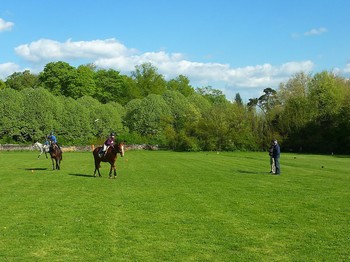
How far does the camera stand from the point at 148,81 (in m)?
108

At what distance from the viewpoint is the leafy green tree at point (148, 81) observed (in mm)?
106750

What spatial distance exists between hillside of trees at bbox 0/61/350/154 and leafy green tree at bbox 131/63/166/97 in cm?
1943

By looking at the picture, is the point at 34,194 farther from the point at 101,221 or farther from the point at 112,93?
the point at 112,93

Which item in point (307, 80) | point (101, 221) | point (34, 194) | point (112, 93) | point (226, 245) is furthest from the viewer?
point (112, 93)

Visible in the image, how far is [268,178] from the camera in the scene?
80.7ft

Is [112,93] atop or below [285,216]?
atop

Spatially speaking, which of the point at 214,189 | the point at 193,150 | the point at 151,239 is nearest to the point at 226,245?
the point at 151,239

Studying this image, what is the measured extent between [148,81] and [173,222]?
97569 mm

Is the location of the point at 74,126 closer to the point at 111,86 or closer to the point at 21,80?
the point at 111,86

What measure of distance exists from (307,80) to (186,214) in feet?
243

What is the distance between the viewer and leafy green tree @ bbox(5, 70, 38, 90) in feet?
344

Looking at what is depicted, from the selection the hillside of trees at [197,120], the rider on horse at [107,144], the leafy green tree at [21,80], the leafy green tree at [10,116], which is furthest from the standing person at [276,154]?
the leafy green tree at [21,80]

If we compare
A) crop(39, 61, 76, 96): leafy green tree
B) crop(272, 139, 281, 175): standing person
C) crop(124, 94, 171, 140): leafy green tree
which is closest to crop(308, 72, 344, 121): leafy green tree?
crop(124, 94, 171, 140): leafy green tree

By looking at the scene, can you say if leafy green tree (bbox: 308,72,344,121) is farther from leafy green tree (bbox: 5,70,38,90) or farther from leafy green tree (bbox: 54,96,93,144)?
leafy green tree (bbox: 5,70,38,90)
